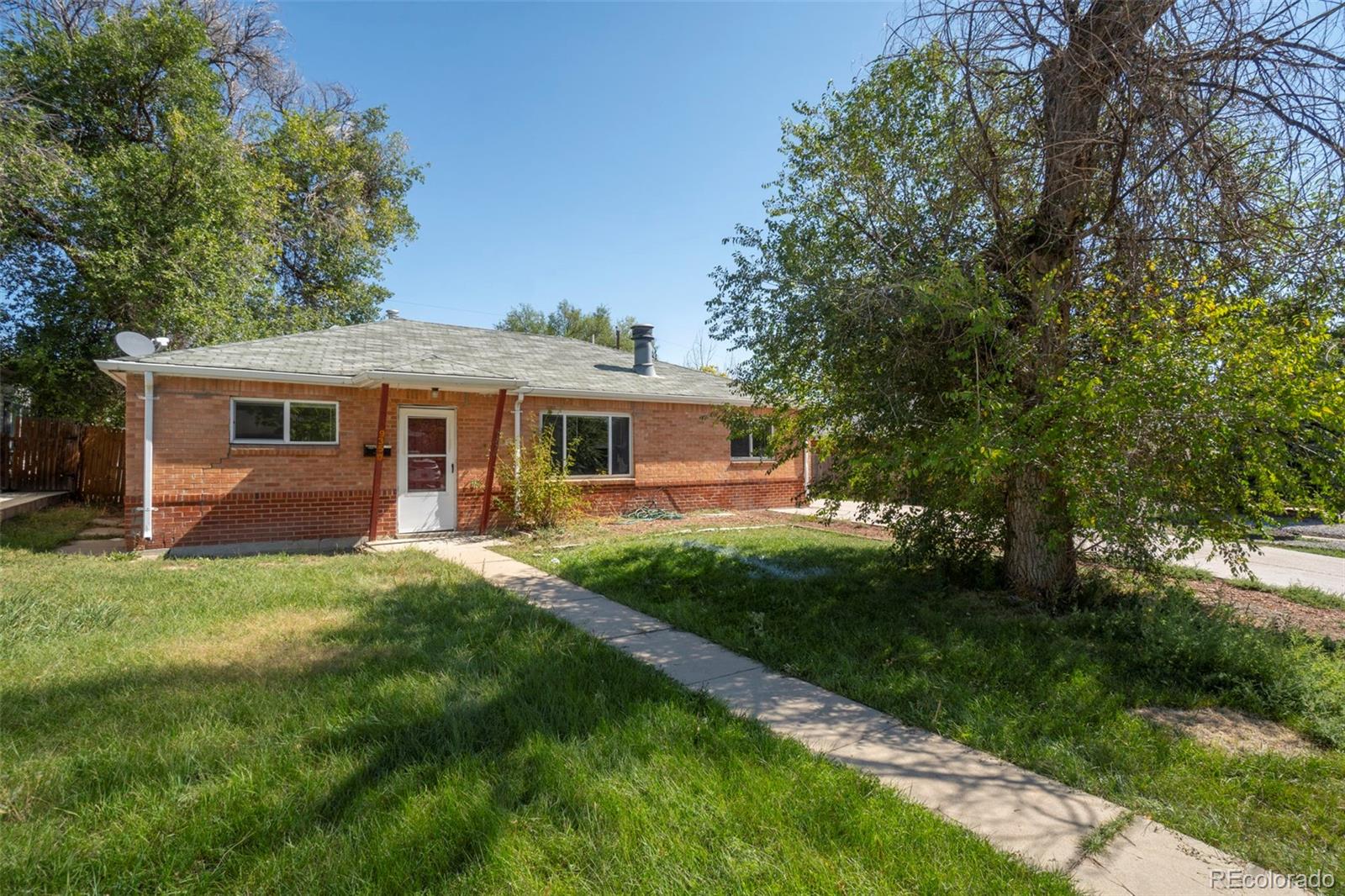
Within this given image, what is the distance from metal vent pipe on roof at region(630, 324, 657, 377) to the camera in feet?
51.4

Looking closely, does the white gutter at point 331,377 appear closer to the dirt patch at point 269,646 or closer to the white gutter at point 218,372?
the white gutter at point 218,372

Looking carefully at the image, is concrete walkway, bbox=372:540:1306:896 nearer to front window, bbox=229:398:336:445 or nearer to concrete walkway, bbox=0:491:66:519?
front window, bbox=229:398:336:445

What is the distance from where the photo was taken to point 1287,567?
9109mm

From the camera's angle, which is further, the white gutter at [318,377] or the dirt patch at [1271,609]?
the white gutter at [318,377]

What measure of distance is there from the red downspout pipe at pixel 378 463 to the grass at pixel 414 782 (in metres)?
5.01

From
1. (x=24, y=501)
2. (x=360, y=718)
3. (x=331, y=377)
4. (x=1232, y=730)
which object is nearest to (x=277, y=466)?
(x=331, y=377)

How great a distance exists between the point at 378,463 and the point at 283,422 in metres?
1.63

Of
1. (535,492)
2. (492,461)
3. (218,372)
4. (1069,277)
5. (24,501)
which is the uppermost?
(1069,277)

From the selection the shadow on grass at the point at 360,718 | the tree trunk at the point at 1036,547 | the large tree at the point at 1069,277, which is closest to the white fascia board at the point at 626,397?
the large tree at the point at 1069,277

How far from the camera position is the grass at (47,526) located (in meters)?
9.37

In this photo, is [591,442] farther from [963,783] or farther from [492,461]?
[963,783]

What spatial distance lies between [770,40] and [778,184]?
5.06 ft

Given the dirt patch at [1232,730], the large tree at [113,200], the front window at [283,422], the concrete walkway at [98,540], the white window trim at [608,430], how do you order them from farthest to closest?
the large tree at [113,200]
the white window trim at [608,430]
the front window at [283,422]
the concrete walkway at [98,540]
the dirt patch at [1232,730]

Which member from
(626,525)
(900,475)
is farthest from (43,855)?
(626,525)
